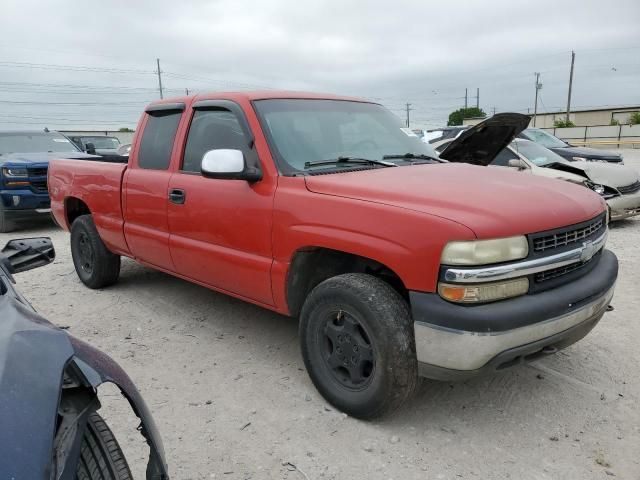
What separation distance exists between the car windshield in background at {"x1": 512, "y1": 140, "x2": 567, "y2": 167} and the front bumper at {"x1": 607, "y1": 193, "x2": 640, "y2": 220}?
42.8 inches

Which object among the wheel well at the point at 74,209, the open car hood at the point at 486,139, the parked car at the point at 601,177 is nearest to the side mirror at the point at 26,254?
the wheel well at the point at 74,209

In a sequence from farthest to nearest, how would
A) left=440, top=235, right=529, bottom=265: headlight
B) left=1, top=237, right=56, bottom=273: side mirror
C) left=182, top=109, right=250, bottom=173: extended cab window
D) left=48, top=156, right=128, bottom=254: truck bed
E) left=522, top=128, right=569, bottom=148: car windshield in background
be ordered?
left=522, top=128, right=569, bottom=148: car windshield in background
left=48, top=156, right=128, bottom=254: truck bed
left=182, top=109, right=250, bottom=173: extended cab window
left=440, top=235, right=529, bottom=265: headlight
left=1, top=237, right=56, bottom=273: side mirror

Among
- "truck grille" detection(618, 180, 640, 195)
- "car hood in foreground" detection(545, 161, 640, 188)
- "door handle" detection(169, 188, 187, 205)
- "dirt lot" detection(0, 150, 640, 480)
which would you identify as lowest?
"dirt lot" detection(0, 150, 640, 480)

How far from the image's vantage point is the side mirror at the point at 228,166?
3.22 m

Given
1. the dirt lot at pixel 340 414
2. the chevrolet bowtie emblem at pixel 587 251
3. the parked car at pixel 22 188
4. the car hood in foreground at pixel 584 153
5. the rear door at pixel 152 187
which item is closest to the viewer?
the dirt lot at pixel 340 414

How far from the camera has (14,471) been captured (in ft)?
3.86

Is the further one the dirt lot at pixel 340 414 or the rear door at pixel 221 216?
the rear door at pixel 221 216

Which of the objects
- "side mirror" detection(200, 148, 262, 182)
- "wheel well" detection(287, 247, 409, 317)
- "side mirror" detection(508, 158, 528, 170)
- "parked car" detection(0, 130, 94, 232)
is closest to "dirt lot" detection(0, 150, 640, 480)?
"wheel well" detection(287, 247, 409, 317)

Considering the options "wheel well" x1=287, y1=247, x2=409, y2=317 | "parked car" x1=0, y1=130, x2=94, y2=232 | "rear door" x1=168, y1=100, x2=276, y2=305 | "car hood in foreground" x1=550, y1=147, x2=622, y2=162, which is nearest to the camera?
"wheel well" x1=287, y1=247, x2=409, y2=317

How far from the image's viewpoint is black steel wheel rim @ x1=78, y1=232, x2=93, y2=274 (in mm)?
5305

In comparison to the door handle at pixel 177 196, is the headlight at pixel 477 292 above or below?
below

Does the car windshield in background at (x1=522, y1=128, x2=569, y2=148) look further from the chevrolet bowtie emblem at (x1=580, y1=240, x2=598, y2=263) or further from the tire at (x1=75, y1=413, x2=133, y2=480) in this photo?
the tire at (x1=75, y1=413, x2=133, y2=480)

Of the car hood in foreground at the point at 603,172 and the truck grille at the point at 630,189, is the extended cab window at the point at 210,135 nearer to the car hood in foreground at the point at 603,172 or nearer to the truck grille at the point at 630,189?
the car hood in foreground at the point at 603,172

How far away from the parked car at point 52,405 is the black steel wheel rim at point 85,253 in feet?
11.9
